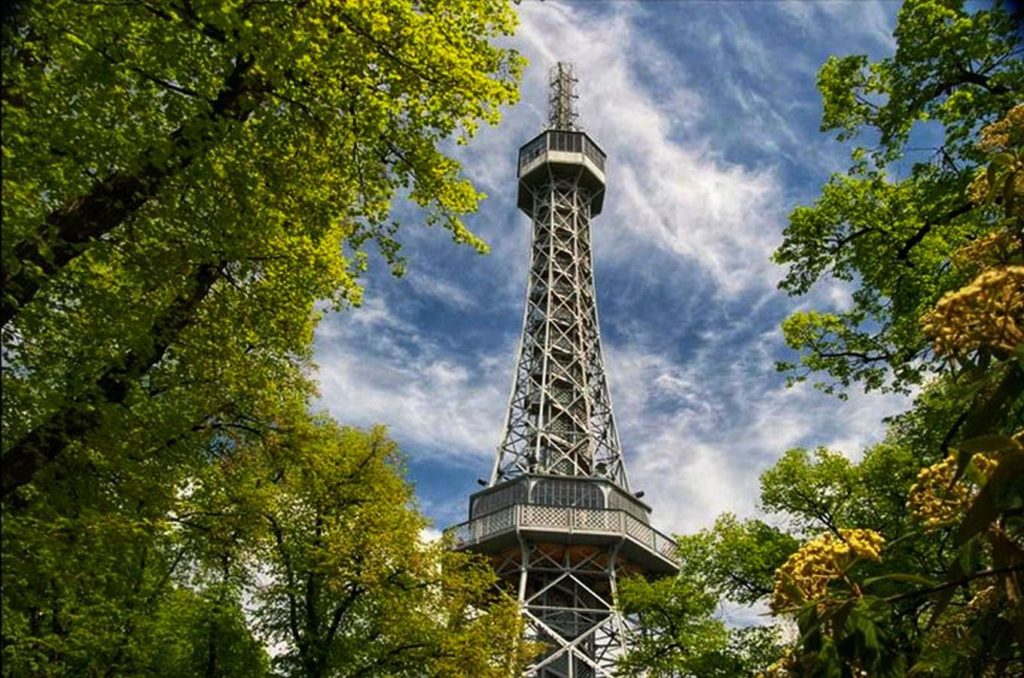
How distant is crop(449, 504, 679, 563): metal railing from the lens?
3644 centimetres

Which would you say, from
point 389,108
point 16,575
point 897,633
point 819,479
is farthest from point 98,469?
point 819,479

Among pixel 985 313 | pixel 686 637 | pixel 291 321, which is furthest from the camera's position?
pixel 686 637

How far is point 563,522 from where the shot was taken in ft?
120

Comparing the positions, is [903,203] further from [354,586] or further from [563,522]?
[563,522]

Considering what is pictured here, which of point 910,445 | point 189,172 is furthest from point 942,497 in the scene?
point 910,445

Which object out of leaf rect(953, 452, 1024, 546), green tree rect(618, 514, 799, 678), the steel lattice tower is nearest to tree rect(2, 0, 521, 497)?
leaf rect(953, 452, 1024, 546)

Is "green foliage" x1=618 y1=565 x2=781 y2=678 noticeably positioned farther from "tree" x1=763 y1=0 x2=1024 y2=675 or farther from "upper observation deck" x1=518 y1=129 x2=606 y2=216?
"upper observation deck" x1=518 y1=129 x2=606 y2=216

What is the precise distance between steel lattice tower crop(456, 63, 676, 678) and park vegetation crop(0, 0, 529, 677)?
2050 centimetres

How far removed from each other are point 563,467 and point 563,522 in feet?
28.8

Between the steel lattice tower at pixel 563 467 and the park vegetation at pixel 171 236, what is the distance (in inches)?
807

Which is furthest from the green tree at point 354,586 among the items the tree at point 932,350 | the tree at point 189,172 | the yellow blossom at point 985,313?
the yellow blossom at point 985,313

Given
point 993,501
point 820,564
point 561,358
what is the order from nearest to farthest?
1. point 993,501
2. point 820,564
3. point 561,358

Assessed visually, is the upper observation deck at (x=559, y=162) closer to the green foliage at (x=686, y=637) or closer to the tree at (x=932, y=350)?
the green foliage at (x=686, y=637)

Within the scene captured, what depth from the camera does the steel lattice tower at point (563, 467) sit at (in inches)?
1438
